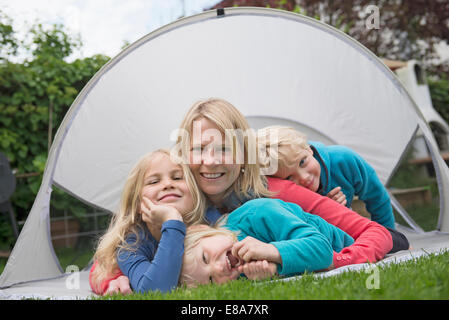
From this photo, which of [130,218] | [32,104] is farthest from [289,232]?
[32,104]

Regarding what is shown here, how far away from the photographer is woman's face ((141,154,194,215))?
1.73 meters

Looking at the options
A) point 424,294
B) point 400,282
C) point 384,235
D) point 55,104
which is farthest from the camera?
point 55,104

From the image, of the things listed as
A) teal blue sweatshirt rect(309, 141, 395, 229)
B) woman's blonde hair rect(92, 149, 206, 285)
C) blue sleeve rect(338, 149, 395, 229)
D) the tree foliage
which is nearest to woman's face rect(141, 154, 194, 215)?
woman's blonde hair rect(92, 149, 206, 285)

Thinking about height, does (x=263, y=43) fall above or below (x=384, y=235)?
above

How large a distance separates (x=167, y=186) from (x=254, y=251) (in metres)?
0.52

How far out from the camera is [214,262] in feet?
4.85

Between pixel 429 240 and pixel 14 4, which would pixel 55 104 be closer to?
pixel 14 4

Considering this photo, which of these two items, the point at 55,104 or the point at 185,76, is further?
the point at 55,104

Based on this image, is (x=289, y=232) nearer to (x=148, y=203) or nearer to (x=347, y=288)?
(x=347, y=288)

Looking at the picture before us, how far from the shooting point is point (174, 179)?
1816 mm

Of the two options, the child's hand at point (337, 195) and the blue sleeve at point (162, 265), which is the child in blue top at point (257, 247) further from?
the child's hand at point (337, 195)

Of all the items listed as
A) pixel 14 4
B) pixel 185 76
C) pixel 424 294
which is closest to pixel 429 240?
pixel 424 294

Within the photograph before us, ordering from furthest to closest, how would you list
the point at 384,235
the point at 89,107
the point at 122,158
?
the point at 122,158 → the point at 89,107 → the point at 384,235
